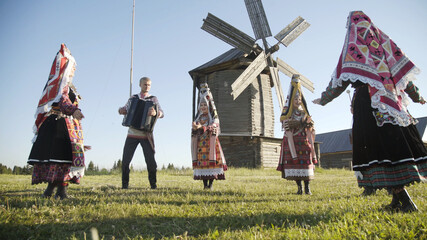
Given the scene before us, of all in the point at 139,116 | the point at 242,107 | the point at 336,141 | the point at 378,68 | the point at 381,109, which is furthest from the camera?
the point at 336,141

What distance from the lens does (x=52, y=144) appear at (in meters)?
3.59

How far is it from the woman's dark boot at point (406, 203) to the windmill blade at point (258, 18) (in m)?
13.7

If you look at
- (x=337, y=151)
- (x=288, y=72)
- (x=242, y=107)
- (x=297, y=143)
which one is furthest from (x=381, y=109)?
(x=337, y=151)

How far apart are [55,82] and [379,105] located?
13.6 ft

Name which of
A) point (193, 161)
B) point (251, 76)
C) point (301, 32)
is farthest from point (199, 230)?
point (301, 32)

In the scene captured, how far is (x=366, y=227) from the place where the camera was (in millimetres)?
2070

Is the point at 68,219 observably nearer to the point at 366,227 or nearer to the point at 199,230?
the point at 199,230

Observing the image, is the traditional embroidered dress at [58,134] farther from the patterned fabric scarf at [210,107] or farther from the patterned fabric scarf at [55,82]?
the patterned fabric scarf at [210,107]

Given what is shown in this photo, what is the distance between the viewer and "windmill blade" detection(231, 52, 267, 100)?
1247 cm

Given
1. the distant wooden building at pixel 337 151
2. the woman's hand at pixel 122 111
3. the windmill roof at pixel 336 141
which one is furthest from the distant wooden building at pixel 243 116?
the windmill roof at pixel 336 141

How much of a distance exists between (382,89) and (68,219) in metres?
3.39

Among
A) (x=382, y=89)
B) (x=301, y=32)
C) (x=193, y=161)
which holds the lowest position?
(x=193, y=161)

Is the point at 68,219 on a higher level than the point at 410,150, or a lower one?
lower

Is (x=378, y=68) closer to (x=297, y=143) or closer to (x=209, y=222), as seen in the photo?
(x=297, y=143)
